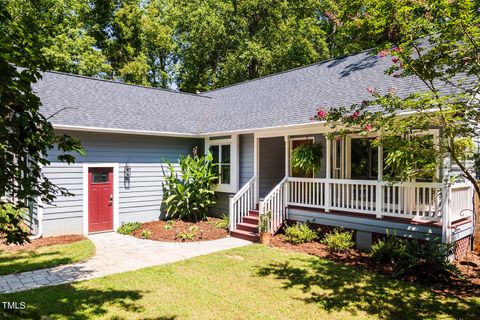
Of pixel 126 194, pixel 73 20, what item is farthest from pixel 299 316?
pixel 73 20

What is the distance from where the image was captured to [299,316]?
188 inches

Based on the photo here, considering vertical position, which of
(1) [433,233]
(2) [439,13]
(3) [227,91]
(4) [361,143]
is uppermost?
(3) [227,91]

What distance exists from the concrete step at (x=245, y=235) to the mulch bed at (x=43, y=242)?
14.7 feet

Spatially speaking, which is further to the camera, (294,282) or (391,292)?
(294,282)

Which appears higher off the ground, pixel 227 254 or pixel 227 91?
pixel 227 91

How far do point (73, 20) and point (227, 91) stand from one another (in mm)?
14428

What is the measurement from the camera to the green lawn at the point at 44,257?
7.04 metres

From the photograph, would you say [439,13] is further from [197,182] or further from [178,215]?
[178,215]

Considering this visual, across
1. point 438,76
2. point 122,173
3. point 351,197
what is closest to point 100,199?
point 122,173

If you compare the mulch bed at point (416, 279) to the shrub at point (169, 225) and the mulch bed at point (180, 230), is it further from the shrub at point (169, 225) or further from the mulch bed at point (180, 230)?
the shrub at point (169, 225)

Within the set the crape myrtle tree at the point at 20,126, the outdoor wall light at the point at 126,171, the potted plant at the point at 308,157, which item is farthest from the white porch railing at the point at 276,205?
the crape myrtle tree at the point at 20,126

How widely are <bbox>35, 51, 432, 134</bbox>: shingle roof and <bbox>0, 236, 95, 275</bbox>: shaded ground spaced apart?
11.2ft

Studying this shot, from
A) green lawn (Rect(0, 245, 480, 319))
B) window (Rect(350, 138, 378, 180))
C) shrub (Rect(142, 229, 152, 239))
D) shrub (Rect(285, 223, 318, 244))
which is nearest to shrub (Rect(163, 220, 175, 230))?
shrub (Rect(142, 229, 152, 239))

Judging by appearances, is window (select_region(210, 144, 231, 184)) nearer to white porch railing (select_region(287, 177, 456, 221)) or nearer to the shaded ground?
white porch railing (select_region(287, 177, 456, 221))
